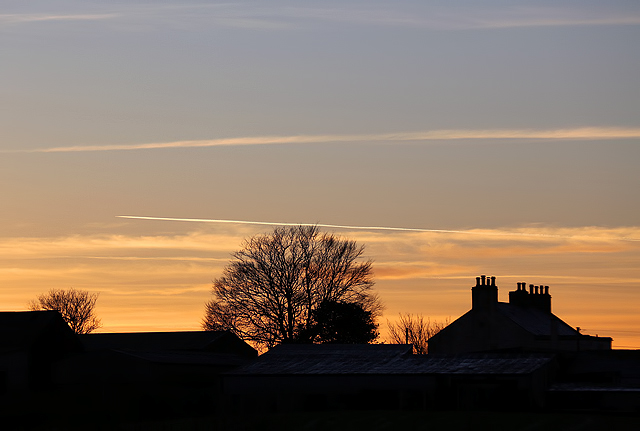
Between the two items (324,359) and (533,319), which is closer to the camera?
(324,359)

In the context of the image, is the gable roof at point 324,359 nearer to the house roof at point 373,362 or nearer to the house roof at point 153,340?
the house roof at point 373,362

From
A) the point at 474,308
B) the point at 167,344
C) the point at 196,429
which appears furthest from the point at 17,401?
the point at 474,308

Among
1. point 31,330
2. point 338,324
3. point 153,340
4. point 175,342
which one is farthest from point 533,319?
point 31,330

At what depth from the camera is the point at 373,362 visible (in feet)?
224

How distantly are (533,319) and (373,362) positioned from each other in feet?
114

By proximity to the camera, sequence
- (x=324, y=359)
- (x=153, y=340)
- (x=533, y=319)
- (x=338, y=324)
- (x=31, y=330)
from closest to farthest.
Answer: (x=324, y=359) → (x=31, y=330) → (x=338, y=324) → (x=153, y=340) → (x=533, y=319)

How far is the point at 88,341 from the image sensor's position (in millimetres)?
101250

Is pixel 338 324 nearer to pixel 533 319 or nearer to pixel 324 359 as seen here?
pixel 533 319

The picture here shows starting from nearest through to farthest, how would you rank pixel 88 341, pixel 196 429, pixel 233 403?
1. pixel 196 429
2. pixel 233 403
3. pixel 88 341

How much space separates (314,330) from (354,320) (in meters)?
3.72

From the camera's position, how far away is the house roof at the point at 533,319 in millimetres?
94500

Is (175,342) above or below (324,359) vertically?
above

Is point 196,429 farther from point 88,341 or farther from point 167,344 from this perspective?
point 88,341

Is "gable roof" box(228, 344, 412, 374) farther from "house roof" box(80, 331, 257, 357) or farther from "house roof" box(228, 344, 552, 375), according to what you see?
"house roof" box(80, 331, 257, 357)
